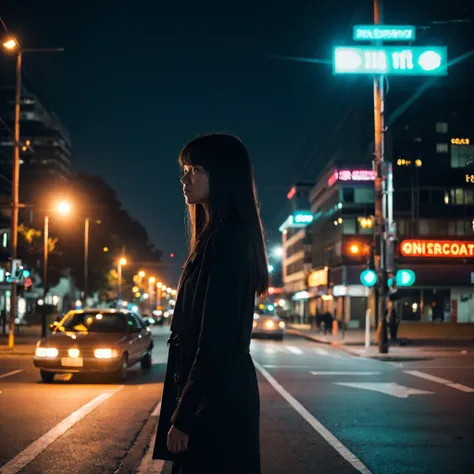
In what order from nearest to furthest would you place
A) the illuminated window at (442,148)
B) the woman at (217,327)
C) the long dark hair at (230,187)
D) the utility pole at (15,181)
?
the woman at (217,327) < the long dark hair at (230,187) < the utility pole at (15,181) < the illuminated window at (442,148)

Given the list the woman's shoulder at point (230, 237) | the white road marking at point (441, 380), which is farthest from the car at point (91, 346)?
the woman's shoulder at point (230, 237)

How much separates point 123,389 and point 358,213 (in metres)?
51.1

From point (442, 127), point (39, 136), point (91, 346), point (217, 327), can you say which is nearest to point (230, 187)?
point (217, 327)

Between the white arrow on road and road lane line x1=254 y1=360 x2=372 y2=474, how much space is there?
66.7 inches

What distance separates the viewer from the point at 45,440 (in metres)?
9.73

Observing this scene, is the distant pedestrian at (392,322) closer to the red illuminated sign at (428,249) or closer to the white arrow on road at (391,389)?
the red illuminated sign at (428,249)

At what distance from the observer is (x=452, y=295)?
194 feet

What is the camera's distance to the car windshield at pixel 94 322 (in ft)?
62.6

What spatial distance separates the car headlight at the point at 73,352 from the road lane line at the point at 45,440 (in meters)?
2.95

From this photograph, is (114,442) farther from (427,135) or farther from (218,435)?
(427,135)

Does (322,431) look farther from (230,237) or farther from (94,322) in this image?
(94,322)

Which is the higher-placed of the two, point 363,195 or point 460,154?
point 460,154

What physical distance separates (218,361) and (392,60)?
2944 centimetres

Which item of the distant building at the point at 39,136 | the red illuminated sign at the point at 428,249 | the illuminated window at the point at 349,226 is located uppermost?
the distant building at the point at 39,136
